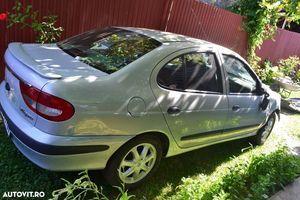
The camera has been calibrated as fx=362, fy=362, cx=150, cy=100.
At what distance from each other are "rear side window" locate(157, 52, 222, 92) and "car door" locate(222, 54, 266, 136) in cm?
26

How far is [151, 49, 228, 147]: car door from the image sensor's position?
3.86 meters

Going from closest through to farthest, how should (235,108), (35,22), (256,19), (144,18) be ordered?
(235,108), (35,22), (144,18), (256,19)

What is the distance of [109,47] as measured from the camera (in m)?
4.12

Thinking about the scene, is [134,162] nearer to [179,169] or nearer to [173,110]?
[173,110]

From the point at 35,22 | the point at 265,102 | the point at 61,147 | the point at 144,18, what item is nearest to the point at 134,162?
the point at 61,147

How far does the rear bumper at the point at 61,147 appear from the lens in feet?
10.2

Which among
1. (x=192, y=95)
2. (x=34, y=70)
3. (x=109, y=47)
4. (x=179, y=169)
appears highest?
(x=109, y=47)

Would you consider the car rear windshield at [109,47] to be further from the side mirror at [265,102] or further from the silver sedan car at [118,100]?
the side mirror at [265,102]

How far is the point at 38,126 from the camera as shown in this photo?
3186mm

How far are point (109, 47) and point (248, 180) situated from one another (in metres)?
2.18

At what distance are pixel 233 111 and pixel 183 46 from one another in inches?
50.4

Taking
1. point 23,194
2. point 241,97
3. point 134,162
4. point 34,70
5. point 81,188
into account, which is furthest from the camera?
point 241,97

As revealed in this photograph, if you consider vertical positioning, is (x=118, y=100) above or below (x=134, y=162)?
above

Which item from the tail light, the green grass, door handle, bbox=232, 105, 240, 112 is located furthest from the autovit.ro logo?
door handle, bbox=232, 105, 240, 112
